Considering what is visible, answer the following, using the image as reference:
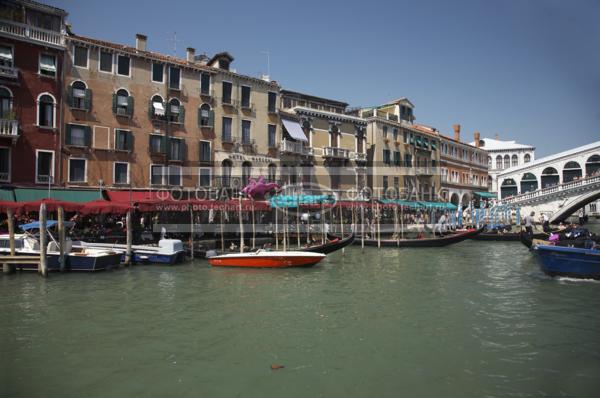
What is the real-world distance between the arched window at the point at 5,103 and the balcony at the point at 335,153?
19.6 metres

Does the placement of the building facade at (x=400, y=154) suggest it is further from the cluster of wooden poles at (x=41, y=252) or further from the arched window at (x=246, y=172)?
the cluster of wooden poles at (x=41, y=252)

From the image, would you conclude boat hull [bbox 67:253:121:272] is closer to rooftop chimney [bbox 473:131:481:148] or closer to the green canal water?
the green canal water

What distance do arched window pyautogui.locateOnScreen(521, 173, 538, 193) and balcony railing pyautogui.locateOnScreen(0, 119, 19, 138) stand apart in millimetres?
50436

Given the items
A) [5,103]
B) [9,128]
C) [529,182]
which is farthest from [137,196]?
[529,182]

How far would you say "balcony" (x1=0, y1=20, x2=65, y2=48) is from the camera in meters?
20.5

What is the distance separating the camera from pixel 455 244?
30.1 metres

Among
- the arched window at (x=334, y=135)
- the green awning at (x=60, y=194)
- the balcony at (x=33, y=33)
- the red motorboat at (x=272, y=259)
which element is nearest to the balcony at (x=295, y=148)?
the arched window at (x=334, y=135)

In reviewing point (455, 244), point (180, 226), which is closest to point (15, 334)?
point (180, 226)

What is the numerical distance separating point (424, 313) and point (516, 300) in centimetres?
338

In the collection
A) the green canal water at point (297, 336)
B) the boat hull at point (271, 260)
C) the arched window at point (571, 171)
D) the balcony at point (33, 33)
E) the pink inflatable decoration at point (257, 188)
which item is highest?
the balcony at point (33, 33)

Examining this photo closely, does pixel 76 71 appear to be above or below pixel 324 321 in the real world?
above

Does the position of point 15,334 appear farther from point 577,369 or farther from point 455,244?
point 455,244

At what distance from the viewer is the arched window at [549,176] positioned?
161 feet

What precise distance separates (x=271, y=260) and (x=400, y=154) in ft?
84.9
